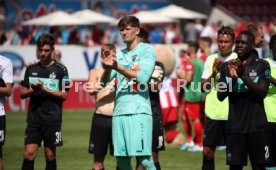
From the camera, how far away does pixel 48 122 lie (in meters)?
13.6

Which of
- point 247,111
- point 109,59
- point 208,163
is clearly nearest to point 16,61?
point 208,163

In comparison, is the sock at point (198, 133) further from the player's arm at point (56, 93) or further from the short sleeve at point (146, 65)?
the short sleeve at point (146, 65)

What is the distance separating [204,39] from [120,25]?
8289 mm

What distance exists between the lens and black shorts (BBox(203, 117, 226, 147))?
13.7 metres

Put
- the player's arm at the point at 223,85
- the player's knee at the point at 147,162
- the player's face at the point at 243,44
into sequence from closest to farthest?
1. the player's knee at the point at 147,162
2. the player's face at the point at 243,44
3. the player's arm at the point at 223,85

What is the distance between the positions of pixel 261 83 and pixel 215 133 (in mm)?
2349

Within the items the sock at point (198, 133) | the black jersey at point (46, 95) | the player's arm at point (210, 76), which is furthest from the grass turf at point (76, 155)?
A: the player's arm at point (210, 76)

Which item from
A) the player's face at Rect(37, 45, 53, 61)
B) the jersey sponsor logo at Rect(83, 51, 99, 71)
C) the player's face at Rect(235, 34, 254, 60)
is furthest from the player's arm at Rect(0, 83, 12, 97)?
the jersey sponsor logo at Rect(83, 51, 99, 71)

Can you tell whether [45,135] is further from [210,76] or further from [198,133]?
[198,133]

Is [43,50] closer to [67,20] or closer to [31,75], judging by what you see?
[31,75]

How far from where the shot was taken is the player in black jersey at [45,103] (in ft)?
44.3

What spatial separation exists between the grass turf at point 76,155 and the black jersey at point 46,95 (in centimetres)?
271

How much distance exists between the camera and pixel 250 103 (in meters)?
11.6

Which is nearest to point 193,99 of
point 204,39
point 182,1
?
point 204,39
